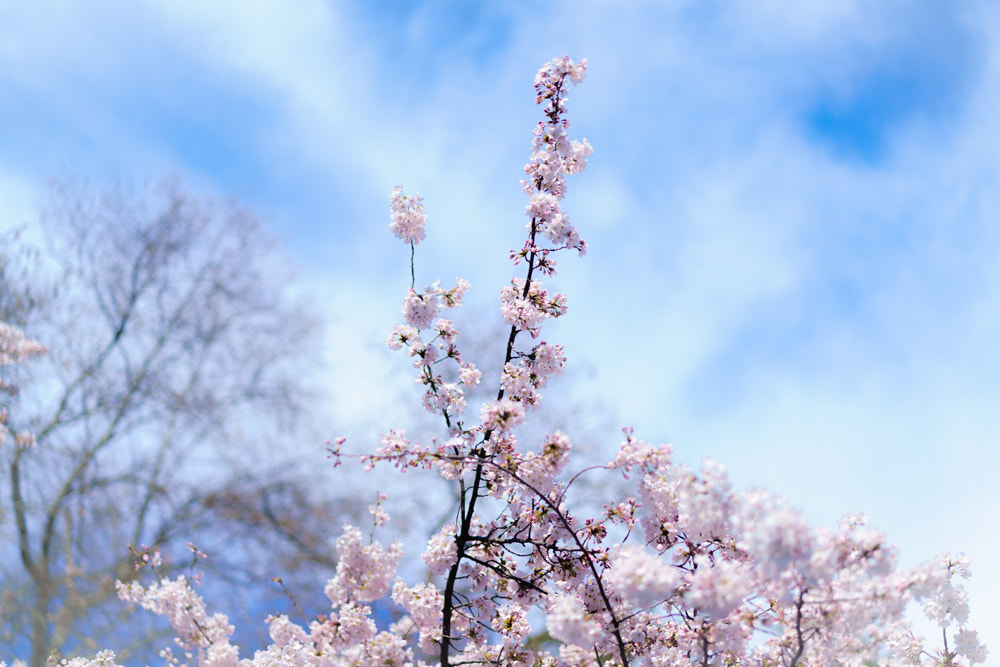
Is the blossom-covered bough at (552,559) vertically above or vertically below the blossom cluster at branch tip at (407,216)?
below

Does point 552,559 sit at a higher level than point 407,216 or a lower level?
lower

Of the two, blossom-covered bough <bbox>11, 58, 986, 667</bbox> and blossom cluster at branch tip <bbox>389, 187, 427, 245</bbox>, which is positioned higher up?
blossom cluster at branch tip <bbox>389, 187, 427, 245</bbox>

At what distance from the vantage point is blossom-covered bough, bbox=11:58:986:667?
198cm

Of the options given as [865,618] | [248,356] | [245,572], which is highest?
[248,356]

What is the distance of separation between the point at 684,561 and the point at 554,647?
335 inches

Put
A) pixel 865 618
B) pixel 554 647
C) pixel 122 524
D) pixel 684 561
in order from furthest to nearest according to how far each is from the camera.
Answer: pixel 554 647 < pixel 122 524 < pixel 684 561 < pixel 865 618

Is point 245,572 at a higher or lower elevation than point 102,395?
lower

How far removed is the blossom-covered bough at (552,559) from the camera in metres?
1.98

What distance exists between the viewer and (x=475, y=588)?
280 cm

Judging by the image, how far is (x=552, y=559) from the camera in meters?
2.61

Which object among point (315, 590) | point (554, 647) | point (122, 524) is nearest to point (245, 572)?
point (315, 590)

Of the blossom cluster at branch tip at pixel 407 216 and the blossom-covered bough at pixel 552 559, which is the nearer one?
the blossom-covered bough at pixel 552 559

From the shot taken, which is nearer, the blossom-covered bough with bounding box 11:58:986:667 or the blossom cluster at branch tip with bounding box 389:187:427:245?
the blossom-covered bough with bounding box 11:58:986:667

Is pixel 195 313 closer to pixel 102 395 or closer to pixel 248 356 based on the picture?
pixel 248 356
